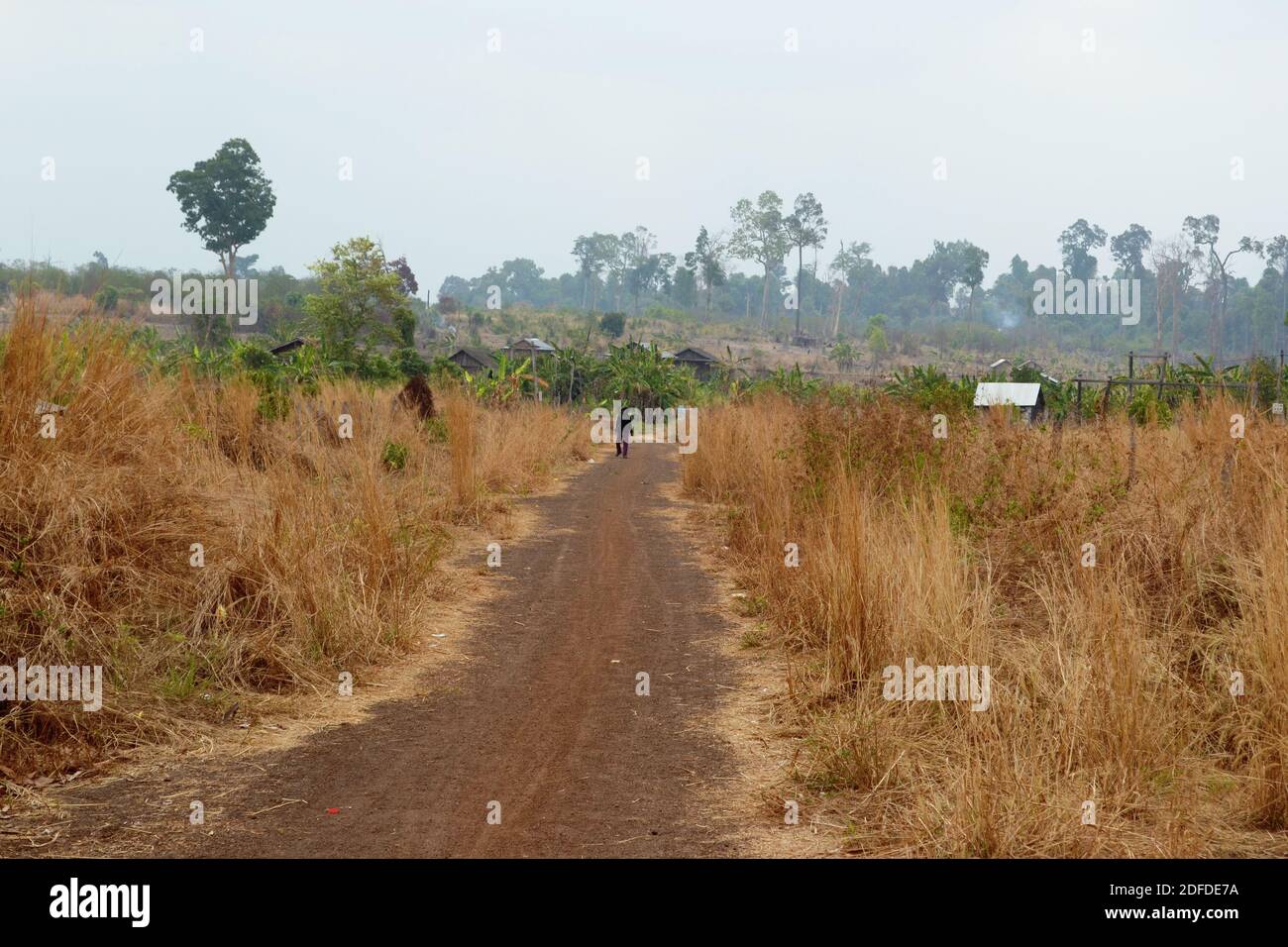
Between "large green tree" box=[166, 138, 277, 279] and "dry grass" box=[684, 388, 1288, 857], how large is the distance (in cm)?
5929

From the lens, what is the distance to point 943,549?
6199mm

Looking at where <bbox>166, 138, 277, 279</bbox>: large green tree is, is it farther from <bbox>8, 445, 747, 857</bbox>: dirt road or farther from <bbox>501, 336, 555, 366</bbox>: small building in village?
<bbox>8, 445, 747, 857</bbox>: dirt road

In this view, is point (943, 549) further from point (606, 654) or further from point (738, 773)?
point (606, 654)

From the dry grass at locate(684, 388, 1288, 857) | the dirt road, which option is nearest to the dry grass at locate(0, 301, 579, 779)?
the dirt road

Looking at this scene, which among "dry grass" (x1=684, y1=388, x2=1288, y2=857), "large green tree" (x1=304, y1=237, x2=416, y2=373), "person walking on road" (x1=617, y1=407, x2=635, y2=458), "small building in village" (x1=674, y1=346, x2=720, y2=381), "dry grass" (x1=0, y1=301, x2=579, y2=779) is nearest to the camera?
"dry grass" (x1=684, y1=388, x2=1288, y2=857)

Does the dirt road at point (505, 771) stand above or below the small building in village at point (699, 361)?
below

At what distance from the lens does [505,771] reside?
A: 17.0 ft

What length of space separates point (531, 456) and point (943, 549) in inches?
561

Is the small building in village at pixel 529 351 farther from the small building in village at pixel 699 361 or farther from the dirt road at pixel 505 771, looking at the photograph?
the dirt road at pixel 505 771

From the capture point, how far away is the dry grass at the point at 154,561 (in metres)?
5.45

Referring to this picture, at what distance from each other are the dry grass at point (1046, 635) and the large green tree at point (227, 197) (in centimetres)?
5929

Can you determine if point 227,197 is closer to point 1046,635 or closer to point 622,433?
point 622,433

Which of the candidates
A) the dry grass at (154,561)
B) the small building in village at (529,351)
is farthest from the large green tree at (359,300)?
the dry grass at (154,561)

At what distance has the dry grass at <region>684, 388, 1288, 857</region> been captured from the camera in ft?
14.0
